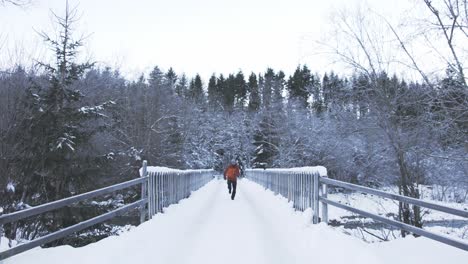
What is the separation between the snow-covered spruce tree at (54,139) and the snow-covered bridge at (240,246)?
6851mm

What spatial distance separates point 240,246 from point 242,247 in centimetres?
7

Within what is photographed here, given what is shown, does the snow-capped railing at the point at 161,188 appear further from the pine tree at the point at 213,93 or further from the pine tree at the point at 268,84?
the pine tree at the point at 213,93

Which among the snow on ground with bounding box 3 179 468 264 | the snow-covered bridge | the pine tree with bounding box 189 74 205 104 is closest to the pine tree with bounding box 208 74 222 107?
the pine tree with bounding box 189 74 205 104

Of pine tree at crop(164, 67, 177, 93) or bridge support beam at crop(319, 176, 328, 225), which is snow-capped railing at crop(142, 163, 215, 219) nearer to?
bridge support beam at crop(319, 176, 328, 225)

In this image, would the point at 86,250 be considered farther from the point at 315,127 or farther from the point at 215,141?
the point at 215,141

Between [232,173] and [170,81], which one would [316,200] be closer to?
[232,173]

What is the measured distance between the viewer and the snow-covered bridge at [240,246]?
422cm

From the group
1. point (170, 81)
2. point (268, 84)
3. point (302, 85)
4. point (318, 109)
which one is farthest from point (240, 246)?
point (268, 84)

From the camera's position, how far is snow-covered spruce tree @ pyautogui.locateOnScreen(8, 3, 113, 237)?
13320 mm

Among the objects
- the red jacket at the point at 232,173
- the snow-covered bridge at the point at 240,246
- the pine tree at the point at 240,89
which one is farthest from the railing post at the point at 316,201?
the pine tree at the point at 240,89

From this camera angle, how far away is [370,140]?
43.3 feet

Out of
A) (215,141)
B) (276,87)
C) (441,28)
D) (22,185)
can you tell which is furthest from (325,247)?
(276,87)

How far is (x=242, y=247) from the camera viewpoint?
6000 mm

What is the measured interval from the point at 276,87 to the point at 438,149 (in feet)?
215
